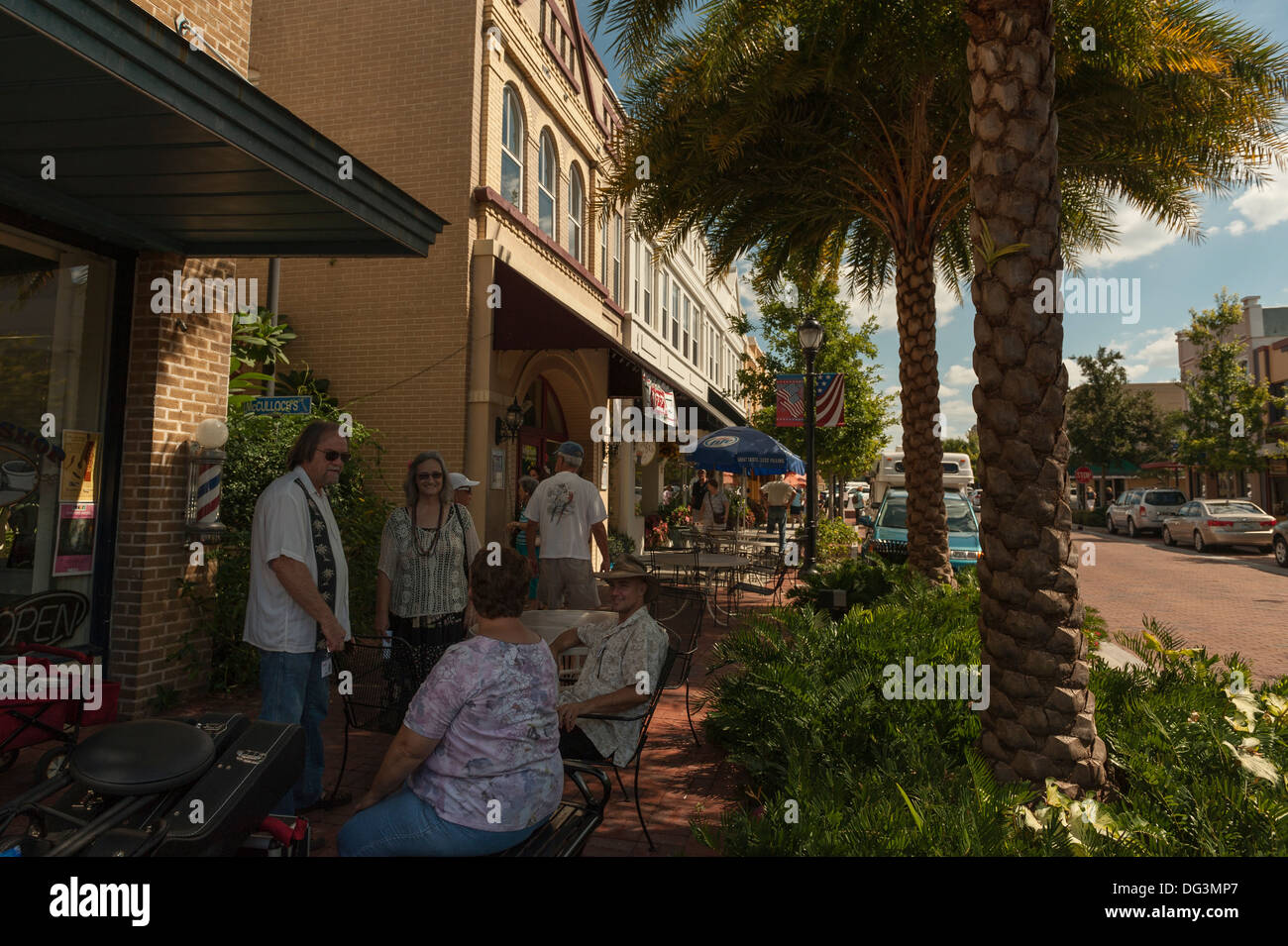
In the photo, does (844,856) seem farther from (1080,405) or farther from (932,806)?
(1080,405)

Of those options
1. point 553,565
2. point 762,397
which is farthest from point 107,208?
point 762,397

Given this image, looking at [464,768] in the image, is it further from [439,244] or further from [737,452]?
[737,452]

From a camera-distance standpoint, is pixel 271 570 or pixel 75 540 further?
pixel 75 540

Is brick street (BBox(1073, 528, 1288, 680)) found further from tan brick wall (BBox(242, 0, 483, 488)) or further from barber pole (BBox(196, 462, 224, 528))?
tan brick wall (BBox(242, 0, 483, 488))

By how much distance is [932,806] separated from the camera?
10.1ft

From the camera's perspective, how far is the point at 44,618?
Result: 5320mm

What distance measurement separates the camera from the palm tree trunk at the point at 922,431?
835cm

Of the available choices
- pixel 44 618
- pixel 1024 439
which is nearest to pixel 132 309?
pixel 44 618

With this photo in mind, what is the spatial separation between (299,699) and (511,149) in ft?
34.4

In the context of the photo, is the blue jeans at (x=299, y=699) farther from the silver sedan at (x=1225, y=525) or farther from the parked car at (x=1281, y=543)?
the silver sedan at (x=1225, y=525)

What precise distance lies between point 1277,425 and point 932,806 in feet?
107
